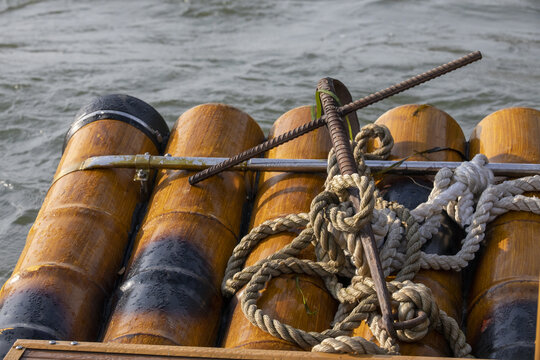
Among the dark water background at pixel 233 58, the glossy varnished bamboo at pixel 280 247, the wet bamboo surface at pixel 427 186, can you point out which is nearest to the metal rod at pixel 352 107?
the glossy varnished bamboo at pixel 280 247

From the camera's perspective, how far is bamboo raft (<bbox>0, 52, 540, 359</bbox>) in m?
3.48

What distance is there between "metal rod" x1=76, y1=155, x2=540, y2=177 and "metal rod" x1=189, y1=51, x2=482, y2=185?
0.13 metres

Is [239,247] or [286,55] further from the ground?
[286,55]

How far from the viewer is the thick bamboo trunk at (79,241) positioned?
3.66 m

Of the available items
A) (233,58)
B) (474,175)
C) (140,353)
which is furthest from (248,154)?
(233,58)

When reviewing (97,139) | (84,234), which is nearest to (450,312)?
(84,234)

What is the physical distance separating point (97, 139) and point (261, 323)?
84.1 inches

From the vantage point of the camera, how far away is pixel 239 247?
4.11 meters

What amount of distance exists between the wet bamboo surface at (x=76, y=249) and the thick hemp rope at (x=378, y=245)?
770mm

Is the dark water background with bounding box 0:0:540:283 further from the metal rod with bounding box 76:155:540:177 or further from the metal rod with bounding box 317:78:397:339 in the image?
the metal rod with bounding box 317:78:397:339

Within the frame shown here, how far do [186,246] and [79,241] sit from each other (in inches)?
25.0

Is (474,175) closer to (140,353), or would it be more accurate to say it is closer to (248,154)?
(248,154)

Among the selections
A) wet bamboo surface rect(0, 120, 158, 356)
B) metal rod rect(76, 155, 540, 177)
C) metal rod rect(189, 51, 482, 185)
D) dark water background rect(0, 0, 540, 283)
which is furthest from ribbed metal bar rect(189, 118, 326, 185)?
dark water background rect(0, 0, 540, 283)

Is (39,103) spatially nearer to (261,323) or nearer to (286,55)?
(286,55)
